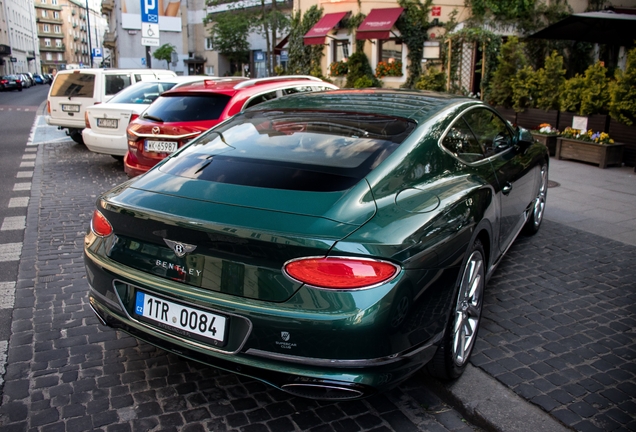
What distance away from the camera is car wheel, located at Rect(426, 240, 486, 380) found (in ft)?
9.63

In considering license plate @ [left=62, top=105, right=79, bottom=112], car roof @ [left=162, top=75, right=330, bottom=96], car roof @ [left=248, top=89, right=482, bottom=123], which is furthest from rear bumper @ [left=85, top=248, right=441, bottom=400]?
license plate @ [left=62, top=105, right=79, bottom=112]

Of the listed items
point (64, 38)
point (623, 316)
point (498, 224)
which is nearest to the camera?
point (498, 224)

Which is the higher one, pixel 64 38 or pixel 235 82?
pixel 64 38

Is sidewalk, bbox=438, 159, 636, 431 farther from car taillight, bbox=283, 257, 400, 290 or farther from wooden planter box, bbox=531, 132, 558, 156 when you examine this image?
wooden planter box, bbox=531, 132, 558, 156

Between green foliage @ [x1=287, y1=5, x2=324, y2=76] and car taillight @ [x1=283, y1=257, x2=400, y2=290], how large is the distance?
24.8 meters

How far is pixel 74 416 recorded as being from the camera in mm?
2836

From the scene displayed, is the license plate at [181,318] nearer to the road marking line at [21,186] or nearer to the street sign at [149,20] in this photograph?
the road marking line at [21,186]

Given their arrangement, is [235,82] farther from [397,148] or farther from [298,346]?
[298,346]

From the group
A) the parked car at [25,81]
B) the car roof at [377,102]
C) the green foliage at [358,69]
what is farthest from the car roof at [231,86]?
the parked car at [25,81]

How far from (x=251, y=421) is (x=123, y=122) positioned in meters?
7.57

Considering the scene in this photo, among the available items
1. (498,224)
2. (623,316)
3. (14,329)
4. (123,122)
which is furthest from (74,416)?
(123,122)

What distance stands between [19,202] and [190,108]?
2609 millimetres

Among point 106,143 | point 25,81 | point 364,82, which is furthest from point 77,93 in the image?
point 25,81

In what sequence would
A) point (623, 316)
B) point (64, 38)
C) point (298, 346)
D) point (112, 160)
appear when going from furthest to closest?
point (64, 38) < point (112, 160) < point (623, 316) < point (298, 346)
